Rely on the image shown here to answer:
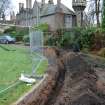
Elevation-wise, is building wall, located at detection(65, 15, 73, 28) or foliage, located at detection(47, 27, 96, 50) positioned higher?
building wall, located at detection(65, 15, 73, 28)

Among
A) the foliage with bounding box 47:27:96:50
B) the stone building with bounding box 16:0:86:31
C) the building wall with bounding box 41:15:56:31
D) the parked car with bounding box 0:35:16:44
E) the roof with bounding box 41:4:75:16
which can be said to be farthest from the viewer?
the roof with bounding box 41:4:75:16

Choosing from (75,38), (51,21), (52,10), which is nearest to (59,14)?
(52,10)

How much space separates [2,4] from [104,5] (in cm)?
4841

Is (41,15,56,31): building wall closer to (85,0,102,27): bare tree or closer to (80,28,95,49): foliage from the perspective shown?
(85,0,102,27): bare tree

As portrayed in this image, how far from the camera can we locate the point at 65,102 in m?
8.84

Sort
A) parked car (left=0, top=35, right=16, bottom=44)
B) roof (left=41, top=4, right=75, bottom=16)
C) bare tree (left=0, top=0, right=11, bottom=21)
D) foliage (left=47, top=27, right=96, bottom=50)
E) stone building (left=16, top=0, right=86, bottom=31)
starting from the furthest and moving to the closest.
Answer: bare tree (left=0, top=0, right=11, bottom=21) → roof (left=41, top=4, right=75, bottom=16) → stone building (left=16, top=0, right=86, bottom=31) → parked car (left=0, top=35, right=16, bottom=44) → foliage (left=47, top=27, right=96, bottom=50)

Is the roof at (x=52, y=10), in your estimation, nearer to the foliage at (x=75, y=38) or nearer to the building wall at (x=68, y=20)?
the building wall at (x=68, y=20)

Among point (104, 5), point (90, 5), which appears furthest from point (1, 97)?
point (90, 5)

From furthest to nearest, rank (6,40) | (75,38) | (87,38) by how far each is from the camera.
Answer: (6,40) < (75,38) < (87,38)

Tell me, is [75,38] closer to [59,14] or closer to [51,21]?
[51,21]

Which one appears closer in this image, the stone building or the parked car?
the parked car

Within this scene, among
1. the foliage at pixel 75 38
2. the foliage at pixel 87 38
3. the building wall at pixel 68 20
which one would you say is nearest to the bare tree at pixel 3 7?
the building wall at pixel 68 20

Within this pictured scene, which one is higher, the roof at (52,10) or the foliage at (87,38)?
the roof at (52,10)

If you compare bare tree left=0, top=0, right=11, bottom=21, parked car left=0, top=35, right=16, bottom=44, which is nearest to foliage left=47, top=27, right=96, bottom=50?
parked car left=0, top=35, right=16, bottom=44
